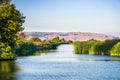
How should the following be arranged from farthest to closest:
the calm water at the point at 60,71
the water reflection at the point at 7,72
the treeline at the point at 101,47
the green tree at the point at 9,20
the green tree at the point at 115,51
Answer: the treeline at the point at 101,47 < the green tree at the point at 115,51 < the green tree at the point at 9,20 < the calm water at the point at 60,71 < the water reflection at the point at 7,72

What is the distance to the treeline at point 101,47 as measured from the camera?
342 ft

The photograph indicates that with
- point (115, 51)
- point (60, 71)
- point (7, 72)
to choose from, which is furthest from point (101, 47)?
point (7, 72)

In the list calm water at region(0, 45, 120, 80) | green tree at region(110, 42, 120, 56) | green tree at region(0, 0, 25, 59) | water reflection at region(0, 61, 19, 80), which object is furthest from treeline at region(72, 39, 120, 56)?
water reflection at region(0, 61, 19, 80)

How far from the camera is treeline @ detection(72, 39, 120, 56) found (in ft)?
342

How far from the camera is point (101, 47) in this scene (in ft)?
369

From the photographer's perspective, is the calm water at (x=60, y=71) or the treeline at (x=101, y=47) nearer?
the calm water at (x=60, y=71)

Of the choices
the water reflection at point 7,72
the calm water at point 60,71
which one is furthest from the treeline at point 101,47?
the water reflection at point 7,72

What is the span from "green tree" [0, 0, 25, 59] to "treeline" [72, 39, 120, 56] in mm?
31410

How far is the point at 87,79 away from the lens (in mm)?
47938

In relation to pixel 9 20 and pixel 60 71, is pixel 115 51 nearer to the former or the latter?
pixel 9 20

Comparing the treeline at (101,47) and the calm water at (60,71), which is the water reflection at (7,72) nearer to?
the calm water at (60,71)

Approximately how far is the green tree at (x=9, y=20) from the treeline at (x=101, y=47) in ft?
103

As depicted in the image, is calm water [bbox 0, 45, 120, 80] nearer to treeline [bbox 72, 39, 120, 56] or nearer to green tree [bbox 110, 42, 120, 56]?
green tree [bbox 110, 42, 120, 56]

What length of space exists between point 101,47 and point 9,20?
43.3 m
